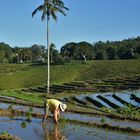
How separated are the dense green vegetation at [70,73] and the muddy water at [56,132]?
51.1 metres

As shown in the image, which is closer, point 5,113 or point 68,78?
point 5,113

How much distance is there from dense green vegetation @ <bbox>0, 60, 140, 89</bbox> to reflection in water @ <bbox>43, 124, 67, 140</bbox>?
171 ft

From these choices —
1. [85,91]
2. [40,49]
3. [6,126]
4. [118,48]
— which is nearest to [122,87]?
[85,91]

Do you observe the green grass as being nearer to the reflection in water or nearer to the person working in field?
the person working in field

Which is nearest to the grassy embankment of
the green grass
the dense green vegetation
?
Answer: the dense green vegetation

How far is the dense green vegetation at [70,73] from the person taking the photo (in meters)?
74.7

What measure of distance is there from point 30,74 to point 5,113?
58.5 meters

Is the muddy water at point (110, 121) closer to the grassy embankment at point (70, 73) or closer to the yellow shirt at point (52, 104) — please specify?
the yellow shirt at point (52, 104)

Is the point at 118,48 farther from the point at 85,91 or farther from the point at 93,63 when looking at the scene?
the point at 85,91

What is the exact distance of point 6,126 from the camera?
65.6 feet

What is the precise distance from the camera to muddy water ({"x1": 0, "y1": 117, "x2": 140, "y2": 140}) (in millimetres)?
16547

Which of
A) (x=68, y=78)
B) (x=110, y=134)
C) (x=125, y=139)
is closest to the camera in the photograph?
(x=125, y=139)

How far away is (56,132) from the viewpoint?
17.8 metres

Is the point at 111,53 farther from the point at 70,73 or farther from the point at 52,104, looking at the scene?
the point at 52,104
